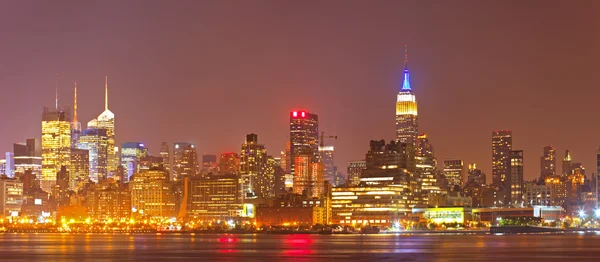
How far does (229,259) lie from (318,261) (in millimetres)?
11945

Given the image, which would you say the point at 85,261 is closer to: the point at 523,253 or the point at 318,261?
the point at 318,261

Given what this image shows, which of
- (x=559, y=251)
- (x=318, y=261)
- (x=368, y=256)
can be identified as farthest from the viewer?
(x=559, y=251)

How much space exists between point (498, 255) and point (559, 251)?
62.0 feet

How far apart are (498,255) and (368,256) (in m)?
17.6

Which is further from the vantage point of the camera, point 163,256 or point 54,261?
point 163,256

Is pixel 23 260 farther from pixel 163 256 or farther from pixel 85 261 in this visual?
pixel 163 256

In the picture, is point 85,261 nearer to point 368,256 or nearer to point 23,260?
point 23,260

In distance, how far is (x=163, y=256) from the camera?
14112cm

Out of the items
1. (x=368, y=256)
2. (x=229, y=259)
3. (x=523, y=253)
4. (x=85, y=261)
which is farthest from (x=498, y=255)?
(x=85, y=261)

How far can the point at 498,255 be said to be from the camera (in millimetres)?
138875

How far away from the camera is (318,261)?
417ft

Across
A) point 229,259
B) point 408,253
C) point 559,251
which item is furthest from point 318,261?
point 559,251

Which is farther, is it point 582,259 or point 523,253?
point 523,253

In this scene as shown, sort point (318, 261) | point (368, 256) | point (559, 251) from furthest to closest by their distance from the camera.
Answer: point (559, 251)
point (368, 256)
point (318, 261)
